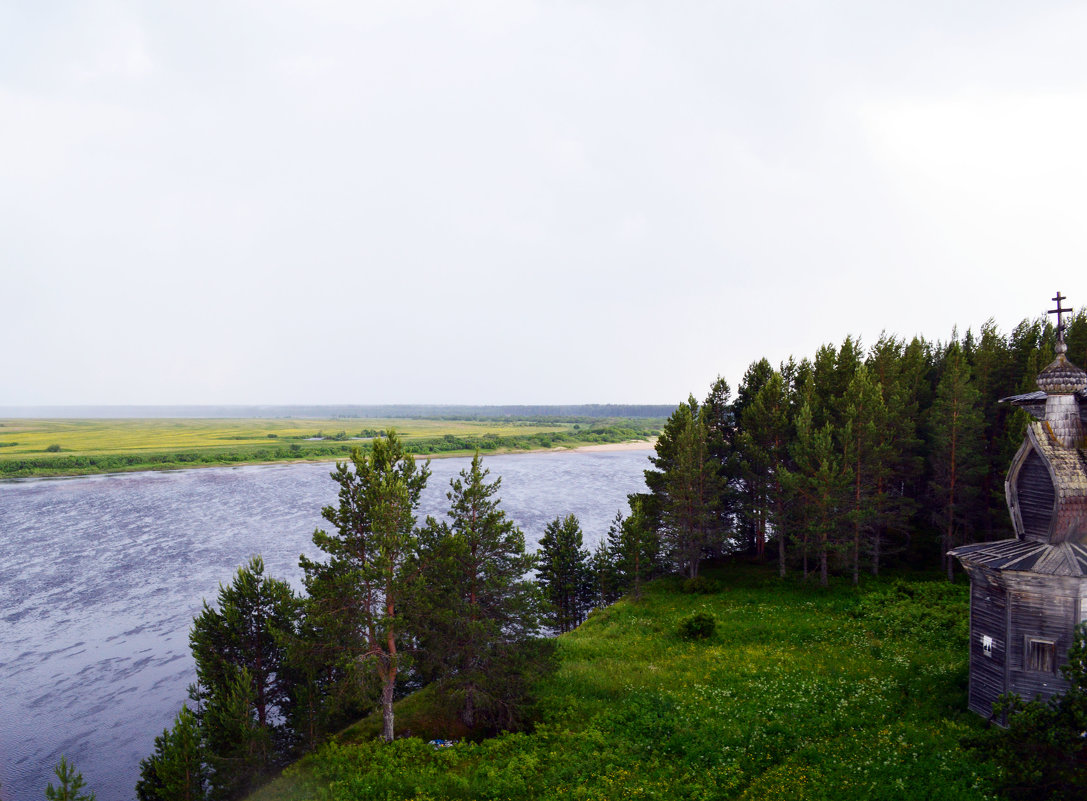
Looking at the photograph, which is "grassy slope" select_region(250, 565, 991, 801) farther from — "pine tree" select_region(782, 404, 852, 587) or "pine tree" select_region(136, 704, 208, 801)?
"pine tree" select_region(782, 404, 852, 587)

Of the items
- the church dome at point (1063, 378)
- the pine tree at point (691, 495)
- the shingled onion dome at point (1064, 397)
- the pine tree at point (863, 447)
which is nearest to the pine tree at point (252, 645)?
the pine tree at point (691, 495)

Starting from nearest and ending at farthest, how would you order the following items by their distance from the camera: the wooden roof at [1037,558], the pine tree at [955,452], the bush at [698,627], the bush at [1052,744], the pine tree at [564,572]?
the bush at [1052,744] → the wooden roof at [1037,558] → the bush at [698,627] → the pine tree at [955,452] → the pine tree at [564,572]

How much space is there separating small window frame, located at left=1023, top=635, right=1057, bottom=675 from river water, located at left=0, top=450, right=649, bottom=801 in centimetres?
3335

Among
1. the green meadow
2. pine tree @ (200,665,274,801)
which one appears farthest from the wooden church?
the green meadow

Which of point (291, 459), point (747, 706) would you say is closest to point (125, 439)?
point (291, 459)

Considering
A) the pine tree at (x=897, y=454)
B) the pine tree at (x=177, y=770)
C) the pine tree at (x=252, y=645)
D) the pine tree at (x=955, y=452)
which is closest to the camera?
the pine tree at (x=177, y=770)

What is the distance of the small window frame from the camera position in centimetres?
1587

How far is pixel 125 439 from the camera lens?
17462cm

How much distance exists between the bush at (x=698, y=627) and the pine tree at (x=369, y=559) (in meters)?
15.7

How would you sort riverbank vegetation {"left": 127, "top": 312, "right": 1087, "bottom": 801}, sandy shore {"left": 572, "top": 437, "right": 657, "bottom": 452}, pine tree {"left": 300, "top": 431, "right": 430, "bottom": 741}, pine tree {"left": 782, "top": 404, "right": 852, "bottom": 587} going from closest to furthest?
riverbank vegetation {"left": 127, "top": 312, "right": 1087, "bottom": 801} < pine tree {"left": 300, "top": 431, "right": 430, "bottom": 741} < pine tree {"left": 782, "top": 404, "right": 852, "bottom": 587} < sandy shore {"left": 572, "top": 437, "right": 657, "bottom": 452}

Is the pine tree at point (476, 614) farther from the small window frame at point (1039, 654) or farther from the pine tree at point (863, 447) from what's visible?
the pine tree at point (863, 447)

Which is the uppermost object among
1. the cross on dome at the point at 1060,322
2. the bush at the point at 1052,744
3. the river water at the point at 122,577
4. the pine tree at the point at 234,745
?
the cross on dome at the point at 1060,322

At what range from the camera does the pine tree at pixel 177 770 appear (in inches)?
725

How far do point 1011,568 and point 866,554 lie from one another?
2466cm
